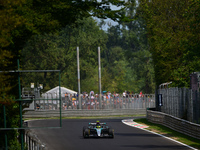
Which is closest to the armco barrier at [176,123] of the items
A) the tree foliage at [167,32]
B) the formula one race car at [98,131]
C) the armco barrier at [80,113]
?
the formula one race car at [98,131]

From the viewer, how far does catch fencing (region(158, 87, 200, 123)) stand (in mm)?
22497

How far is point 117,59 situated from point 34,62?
38787 millimetres

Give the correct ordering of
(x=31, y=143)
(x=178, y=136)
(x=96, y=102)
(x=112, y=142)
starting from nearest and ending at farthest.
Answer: (x=31, y=143)
(x=112, y=142)
(x=178, y=136)
(x=96, y=102)

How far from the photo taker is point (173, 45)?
124ft

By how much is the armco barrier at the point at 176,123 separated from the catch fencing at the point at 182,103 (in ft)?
1.18

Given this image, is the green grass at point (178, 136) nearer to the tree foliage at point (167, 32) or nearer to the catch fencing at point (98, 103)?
the tree foliage at point (167, 32)

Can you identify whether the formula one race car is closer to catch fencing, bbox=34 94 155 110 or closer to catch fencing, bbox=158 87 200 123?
catch fencing, bbox=158 87 200 123

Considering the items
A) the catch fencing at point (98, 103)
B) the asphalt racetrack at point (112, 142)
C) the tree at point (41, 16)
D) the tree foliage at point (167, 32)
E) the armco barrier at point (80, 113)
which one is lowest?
the asphalt racetrack at point (112, 142)

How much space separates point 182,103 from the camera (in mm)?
26000

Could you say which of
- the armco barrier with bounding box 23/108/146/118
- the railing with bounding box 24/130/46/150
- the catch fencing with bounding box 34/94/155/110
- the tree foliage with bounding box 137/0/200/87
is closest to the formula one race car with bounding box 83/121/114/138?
the railing with bounding box 24/130/46/150

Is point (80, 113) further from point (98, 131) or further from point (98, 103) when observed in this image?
point (98, 131)

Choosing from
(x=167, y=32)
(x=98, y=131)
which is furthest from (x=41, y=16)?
(x=167, y=32)

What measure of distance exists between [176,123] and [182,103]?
3.76ft

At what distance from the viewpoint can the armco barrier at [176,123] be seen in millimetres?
21609
